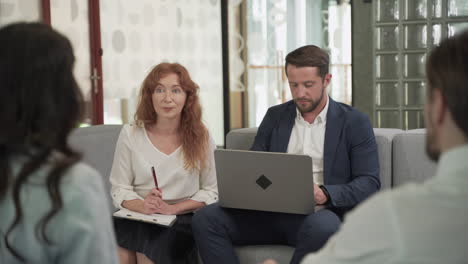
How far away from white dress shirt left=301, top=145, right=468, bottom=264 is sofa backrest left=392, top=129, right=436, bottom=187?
1882 millimetres

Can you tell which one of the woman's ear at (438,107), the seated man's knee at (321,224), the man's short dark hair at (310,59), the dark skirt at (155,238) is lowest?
the dark skirt at (155,238)

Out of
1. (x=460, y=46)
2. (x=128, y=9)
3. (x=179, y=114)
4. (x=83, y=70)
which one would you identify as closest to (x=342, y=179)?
(x=179, y=114)

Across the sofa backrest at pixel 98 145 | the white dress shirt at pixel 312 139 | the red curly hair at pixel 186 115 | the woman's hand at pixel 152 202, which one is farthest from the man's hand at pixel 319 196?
the sofa backrest at pixel 98 145

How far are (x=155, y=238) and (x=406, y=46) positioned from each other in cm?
302

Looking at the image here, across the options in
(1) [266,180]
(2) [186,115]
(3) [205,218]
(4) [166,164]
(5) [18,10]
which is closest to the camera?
(1) [266,180]

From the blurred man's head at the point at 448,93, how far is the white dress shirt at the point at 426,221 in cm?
3

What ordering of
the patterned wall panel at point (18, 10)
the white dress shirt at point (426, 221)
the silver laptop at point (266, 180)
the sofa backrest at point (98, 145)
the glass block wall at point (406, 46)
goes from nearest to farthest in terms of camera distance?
the white dress shirt at point (426, 221) → the silver laptop at point (266, 180) → the sofa backrest at point (98, 145) → the patterned wall panel at point (18, 10) → the glass block wall at point (406, 46)

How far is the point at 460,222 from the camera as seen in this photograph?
1027 millimetres

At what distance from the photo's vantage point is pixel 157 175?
2.82 meters

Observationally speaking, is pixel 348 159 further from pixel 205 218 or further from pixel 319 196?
pixel 205 218

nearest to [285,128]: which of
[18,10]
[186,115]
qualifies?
[186,115]

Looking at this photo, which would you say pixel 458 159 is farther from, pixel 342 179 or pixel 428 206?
pixel 342 179

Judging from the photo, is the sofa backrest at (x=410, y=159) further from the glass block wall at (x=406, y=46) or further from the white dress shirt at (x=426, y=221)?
the glass block wall at (x=406, y=46)

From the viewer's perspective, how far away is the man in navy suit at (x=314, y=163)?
267 cm
